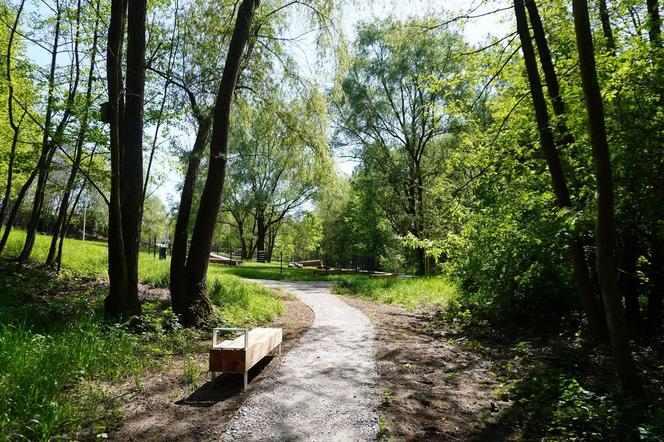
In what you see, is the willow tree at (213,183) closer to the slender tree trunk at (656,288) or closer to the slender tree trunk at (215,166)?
the slender tree trunk at (215,166)

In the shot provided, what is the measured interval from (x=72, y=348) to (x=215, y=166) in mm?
4646

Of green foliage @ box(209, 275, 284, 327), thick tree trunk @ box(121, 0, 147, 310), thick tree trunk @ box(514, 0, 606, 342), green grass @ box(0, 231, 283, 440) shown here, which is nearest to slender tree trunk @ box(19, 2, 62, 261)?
green grass @ box(0, 231, 283, 440)

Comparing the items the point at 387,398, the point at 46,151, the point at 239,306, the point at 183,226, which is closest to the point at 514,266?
the point at 387,398

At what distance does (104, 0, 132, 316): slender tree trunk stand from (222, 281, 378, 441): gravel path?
3096 millimetres

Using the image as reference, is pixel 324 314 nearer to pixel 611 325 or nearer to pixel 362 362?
pixel 362 362

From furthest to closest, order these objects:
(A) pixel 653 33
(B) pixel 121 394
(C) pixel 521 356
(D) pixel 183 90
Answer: (D) pixel 183 90, (C) pixel 521 356, (A) pixel 653 33, (B) pixel 121 394

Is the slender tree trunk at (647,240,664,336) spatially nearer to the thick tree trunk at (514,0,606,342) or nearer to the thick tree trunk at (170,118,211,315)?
the thick tree trunk at (514,0,606,342)

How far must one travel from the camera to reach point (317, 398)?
4.68 m

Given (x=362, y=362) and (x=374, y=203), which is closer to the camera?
(x=362, y=362)

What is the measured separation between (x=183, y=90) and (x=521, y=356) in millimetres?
9190

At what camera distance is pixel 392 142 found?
81.7 ft

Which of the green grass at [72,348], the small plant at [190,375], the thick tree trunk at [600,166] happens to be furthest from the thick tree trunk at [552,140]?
the green grass at [72,348]

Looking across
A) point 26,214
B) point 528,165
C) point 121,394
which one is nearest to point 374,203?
point 528,165

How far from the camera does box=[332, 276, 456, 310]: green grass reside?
12.8 m
